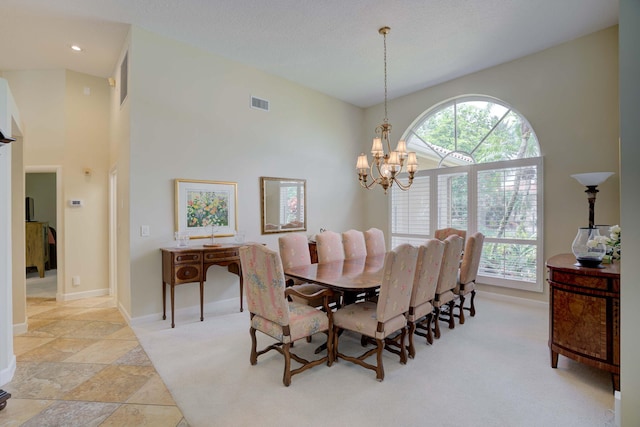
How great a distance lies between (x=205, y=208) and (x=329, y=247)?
1.77 metres

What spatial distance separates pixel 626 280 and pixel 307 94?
5.04 metres

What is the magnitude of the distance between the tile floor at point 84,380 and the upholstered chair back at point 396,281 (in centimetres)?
157

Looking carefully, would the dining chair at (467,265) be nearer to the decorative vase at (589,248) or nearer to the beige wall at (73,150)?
the decorative vase at (589,248)

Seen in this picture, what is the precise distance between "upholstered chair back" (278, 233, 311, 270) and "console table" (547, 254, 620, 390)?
2370 millimetres

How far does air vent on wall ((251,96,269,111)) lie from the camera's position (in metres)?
4.82

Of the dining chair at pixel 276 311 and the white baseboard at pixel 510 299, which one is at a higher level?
the dining chair at pixel 276 311

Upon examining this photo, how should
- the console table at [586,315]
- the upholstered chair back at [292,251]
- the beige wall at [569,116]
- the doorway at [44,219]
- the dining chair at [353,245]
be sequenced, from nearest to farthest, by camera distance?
1. the console table at [586,315]
2. the upholstered chair back at [292,251]
3. the beige wall at [569,116]
4. the dining chair at [353,245]
5. the doorway at [44,219]

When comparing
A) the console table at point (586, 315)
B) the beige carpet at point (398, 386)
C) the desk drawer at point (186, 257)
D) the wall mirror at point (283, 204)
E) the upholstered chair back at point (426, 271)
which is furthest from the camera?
the wall mirror at point (283, 204)

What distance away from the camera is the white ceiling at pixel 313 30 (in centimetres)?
329

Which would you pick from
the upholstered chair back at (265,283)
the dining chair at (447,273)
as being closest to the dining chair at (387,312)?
the upholstered chair back at (265,283)

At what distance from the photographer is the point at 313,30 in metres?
3.74

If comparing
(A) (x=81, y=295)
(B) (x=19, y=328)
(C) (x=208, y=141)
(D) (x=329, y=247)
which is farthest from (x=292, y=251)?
(A) (x=81, y=295)

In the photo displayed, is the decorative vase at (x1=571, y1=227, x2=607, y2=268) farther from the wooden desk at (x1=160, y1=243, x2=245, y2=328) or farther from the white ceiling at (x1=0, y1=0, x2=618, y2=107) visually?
the wooden desk at (x1=160, y1=243, x2=245, y2=328)

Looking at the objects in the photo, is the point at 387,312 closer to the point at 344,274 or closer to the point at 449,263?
the point at 344,274
